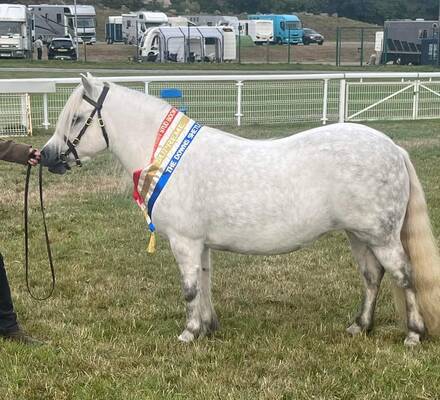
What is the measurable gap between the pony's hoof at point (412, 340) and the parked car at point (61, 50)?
46237 mm

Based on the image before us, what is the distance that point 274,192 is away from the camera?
15.4ft

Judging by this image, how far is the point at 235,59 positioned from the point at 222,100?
108 ft

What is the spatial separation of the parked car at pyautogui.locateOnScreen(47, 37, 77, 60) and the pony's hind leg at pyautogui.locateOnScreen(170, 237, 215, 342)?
45479 millimetres

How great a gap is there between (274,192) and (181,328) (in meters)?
1.53

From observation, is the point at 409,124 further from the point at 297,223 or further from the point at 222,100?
the point at 297,223

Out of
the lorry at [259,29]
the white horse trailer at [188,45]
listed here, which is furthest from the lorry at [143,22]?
the white horse trailer at [188,45]

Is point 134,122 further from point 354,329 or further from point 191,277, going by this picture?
point 354,329

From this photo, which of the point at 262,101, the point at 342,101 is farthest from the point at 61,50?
the point at 342,101

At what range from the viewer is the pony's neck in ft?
16.2

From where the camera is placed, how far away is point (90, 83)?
16.1ft

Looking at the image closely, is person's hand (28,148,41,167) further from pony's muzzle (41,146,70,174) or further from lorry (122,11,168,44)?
lorry (122,11,168,44)

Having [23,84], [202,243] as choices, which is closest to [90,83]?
[202,243]

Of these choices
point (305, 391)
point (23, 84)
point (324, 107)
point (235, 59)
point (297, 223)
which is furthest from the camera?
point (235, 59)

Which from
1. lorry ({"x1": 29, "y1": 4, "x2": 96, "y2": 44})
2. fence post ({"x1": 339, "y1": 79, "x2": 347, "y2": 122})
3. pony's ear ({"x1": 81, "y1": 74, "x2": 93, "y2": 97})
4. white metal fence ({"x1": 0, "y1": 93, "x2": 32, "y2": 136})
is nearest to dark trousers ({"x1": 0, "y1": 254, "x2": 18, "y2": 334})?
pony's ear ({"x1": 81, "y1": 74, "x2": 93, "y2": 97})
